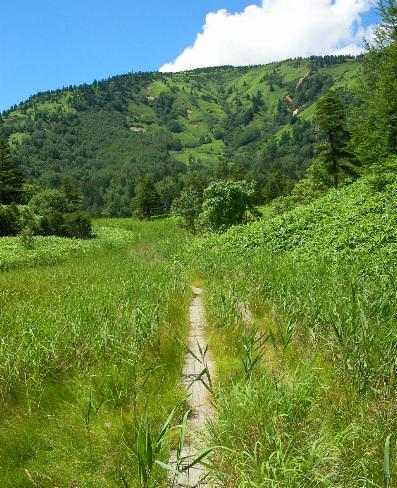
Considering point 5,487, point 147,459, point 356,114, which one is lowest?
point 5,487

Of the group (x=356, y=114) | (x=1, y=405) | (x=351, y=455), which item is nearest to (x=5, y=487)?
(x=1, y=405)

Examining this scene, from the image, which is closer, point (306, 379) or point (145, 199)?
point (306, 379)

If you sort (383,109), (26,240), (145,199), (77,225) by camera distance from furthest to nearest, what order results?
(145,199) < (77,225) < (26,240) < (383,109)

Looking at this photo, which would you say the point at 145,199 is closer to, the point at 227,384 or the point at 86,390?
the point at 86,390

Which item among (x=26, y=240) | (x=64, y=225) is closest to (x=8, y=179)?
(x=64, y=225)

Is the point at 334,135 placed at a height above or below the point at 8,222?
above

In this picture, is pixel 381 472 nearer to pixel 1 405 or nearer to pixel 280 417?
pixel 280 417

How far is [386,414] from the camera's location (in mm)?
4859

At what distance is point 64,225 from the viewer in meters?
45.8

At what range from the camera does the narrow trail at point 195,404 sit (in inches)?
175

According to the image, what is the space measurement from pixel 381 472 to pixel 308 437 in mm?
748

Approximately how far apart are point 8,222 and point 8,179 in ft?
48.3

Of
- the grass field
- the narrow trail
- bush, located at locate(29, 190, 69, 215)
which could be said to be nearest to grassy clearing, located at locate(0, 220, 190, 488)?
the grass field

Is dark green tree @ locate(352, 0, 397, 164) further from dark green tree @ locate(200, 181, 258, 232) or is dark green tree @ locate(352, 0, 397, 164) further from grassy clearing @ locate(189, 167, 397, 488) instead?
grassy clearing @ locate(189, 167, 397, 488)
